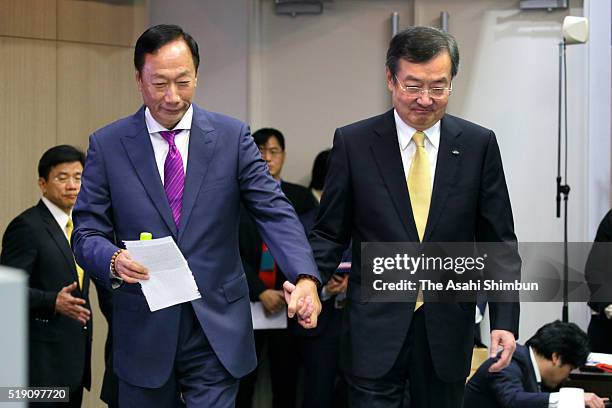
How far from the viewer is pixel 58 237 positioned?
4629 mm

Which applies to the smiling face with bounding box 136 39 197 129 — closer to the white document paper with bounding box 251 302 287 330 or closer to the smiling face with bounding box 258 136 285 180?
the white document paper with bounding box 251 302 287 330

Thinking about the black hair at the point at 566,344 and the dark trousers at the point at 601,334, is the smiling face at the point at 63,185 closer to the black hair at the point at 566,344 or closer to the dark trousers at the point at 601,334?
the black hair at the point at 566,344

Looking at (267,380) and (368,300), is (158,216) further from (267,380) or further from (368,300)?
(267,380)

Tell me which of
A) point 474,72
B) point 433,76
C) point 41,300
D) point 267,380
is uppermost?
point 474,72

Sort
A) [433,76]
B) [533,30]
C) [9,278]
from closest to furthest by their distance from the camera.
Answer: [9,278], [433,76], [533,30]

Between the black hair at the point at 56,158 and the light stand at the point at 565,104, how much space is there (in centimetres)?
269

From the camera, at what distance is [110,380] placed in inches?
158

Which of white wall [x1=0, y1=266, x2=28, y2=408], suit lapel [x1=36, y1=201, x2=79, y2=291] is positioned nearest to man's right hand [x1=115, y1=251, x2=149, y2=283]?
white wall [x1=0, y1=266, x2=28, y2=408]

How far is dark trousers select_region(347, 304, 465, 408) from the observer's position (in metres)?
3.15

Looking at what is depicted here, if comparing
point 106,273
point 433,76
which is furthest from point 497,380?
point 106,273

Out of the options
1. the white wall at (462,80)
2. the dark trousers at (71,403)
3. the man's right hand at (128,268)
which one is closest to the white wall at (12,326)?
the man's right hand at (128,268)

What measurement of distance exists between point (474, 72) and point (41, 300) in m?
3.21

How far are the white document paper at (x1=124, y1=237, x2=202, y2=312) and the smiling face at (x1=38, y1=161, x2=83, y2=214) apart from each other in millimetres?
1865

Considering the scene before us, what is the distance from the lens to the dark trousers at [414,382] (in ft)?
10.3
